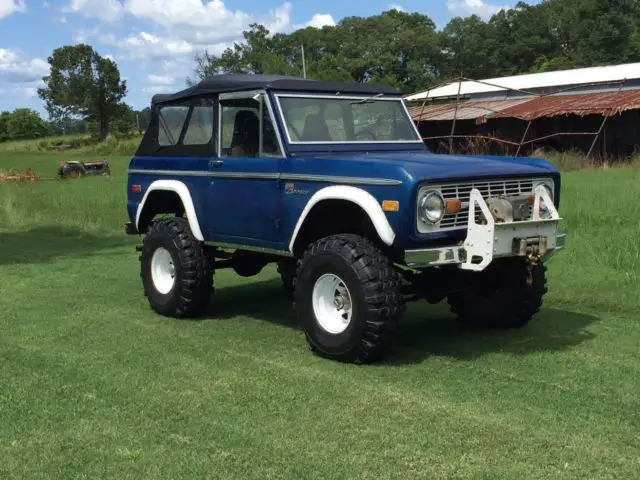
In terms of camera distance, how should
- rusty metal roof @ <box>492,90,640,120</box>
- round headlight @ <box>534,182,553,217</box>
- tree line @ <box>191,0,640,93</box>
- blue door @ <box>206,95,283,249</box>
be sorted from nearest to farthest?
1. round headlight @ <box>534,182,553,217</box>
2. blue door @ <box>206,95,283,249</box>
3. rusty metal roof @ <box>492,90,640,120</box>
4. tree line @ <box>191,0,640,93</box>

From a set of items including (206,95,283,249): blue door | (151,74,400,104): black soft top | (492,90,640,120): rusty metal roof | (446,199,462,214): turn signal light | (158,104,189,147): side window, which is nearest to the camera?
(446,199,462,214): turn signal light

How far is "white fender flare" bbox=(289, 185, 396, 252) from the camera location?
5.84 meters

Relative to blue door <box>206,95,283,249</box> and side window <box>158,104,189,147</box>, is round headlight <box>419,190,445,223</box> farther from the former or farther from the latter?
side window <box>158,104,189,147</box>

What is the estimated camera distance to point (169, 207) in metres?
8.73

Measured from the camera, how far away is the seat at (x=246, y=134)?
720 cm

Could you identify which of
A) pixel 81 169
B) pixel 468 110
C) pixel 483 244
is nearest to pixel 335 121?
pixel 483 244

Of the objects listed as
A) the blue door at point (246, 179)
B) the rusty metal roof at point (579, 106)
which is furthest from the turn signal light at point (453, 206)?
the rusty metal roof at point (579, 106)

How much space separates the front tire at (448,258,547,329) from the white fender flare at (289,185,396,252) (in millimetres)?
1440

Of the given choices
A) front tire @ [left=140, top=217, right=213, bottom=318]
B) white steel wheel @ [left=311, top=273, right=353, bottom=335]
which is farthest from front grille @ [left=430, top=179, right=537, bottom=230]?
front tire @ [left=140, top=217, right=213, bottom=318]

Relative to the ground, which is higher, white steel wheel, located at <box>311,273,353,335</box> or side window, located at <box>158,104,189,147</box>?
side window, located at <box>158,104,189,147</box>

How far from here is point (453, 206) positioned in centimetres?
593

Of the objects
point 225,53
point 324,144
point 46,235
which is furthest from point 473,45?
point 324,144

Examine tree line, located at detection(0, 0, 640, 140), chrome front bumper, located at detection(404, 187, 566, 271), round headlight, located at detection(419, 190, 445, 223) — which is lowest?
chrome front bumper, located at detection(404, 187, 566, 271)

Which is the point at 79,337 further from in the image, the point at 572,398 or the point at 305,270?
the point at 572,398
